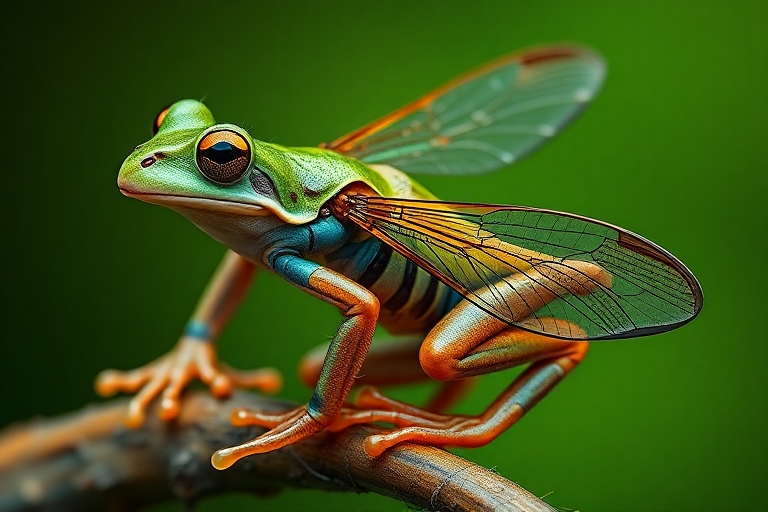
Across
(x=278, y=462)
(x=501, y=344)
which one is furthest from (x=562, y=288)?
(x=278, y=462)

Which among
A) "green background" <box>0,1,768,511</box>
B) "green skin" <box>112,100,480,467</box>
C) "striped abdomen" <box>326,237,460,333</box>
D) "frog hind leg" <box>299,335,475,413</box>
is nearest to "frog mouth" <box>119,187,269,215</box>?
"green skin" <box>112,100,480,467</box>

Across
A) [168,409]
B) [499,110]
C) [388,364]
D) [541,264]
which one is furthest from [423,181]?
[541,264]

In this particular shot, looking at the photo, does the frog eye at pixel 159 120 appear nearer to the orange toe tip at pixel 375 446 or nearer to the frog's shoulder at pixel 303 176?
the frog's shoulder at pixel 303 176

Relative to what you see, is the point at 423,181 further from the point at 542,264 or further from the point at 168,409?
the point at 542,264

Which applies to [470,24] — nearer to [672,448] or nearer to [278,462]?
[672,448]

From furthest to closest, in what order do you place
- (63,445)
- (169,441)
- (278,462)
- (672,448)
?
(672,448) → (63,445) → (169,441) → (278,462)

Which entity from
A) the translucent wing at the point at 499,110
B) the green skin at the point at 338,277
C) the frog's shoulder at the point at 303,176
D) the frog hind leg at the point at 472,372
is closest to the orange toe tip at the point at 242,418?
the green skin at the point at 338,277

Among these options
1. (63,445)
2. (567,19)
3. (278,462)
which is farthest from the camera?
(567,19)

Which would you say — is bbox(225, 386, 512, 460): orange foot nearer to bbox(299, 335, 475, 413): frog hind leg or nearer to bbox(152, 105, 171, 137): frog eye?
bbox(299, 335, 475, 413): frog hind leg

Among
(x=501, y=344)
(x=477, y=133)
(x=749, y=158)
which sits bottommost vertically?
(x=501, y=344)
